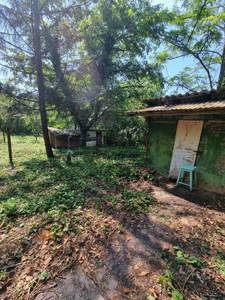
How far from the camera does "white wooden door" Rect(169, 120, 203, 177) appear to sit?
14.1 feet

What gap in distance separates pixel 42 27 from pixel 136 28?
17.8 ft

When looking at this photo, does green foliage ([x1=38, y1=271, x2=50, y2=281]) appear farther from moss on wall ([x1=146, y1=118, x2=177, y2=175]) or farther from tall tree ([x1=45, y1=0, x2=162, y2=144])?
tall tree ([x1=45, y1=0, x2=162, y2=144])


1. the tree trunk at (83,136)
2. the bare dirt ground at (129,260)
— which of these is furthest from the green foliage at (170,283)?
the tree trunk at (83,136)

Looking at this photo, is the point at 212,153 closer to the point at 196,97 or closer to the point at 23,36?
the point at 196,97

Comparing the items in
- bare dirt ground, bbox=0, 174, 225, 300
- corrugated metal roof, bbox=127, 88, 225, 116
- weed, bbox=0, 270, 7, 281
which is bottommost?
weed, bbox=0, 270, 7, 281

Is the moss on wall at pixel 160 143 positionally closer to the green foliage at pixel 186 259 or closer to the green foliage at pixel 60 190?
the green foliage at pixel 60 190

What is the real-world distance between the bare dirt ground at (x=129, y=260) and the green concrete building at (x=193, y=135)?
1.42 meters

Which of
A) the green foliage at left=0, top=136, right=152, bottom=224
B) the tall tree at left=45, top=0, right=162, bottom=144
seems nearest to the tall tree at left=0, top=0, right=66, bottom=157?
the tall tree at left=45, top=0, right=162, bottom=144

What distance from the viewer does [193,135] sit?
435 centimetres

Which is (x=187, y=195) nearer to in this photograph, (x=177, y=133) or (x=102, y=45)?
(x=177, y=133)

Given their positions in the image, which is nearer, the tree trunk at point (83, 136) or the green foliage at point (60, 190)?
the green foliage at point (60, 190)

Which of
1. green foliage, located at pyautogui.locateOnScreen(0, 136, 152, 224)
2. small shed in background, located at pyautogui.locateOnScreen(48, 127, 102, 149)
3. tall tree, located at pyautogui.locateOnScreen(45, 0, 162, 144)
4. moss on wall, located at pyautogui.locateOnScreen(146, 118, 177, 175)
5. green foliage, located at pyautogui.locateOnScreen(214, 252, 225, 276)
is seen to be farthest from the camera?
small shed in background, located at pyautogui.locateOnScreen(48, 127, 102, 149)

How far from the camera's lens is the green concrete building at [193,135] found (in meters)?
3.81

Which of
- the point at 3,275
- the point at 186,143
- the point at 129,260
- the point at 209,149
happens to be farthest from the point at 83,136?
the point at 129,260
